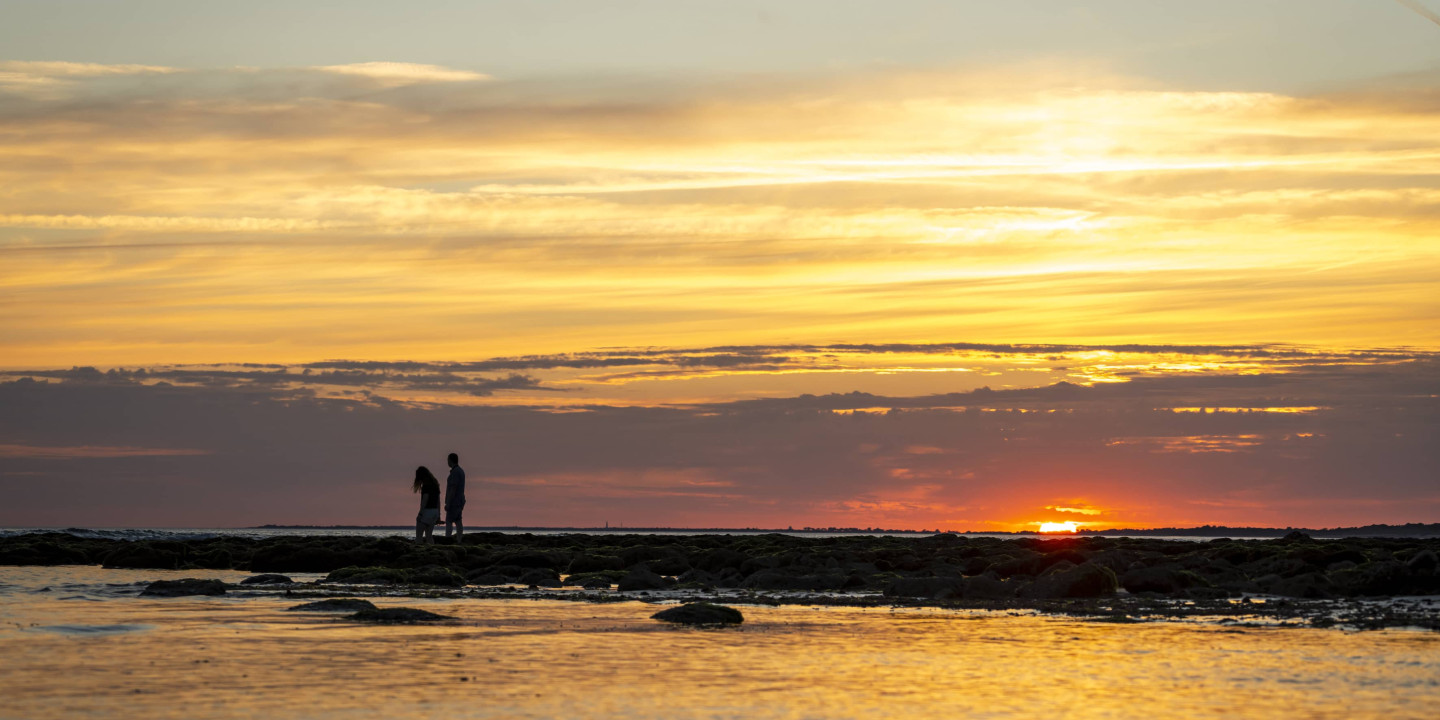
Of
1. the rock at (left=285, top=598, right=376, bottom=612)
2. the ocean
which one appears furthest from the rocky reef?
the rock at (left=285, top=598, right=376, bottom=612)

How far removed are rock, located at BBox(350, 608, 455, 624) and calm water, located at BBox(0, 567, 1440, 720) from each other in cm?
40

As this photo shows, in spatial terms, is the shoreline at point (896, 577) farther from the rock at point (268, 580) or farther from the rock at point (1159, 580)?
the rock at point (268, 580)

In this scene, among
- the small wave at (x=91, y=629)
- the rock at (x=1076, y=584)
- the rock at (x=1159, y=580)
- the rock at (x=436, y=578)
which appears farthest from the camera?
the rock at (x=436, y=578)

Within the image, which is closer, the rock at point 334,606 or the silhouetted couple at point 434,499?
the rock at point 334,606

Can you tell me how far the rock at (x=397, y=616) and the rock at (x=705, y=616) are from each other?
121 inches

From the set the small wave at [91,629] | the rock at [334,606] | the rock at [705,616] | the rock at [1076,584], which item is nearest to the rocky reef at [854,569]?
the rock at [1076,584]

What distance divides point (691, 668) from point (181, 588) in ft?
43.1

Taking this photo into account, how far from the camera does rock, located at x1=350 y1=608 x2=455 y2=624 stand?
17.4 metres

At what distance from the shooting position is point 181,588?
22.5m

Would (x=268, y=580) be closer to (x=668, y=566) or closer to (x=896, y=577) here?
(x=668, y=566)

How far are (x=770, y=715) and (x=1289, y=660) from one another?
5896mm

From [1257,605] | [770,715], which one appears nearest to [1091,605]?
[1257,605]

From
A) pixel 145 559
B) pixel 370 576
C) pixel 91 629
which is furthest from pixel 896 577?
pixel 145 559

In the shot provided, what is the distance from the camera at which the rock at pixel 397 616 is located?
57.0 feet
